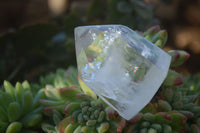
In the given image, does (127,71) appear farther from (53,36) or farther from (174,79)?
(53,36)

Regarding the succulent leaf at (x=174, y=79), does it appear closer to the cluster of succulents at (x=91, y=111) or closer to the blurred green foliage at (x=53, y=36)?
the cluster of succulents at (x=91, y=111)

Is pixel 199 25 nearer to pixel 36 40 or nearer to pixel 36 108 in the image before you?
pixel 36 40

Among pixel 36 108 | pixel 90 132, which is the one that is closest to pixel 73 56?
pixel 36 108

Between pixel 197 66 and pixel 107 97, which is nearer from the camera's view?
pixel 107 97

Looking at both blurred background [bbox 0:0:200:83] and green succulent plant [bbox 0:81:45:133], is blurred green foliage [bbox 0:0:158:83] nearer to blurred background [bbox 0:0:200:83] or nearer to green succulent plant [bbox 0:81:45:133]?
blurred background [bbox 0:0:200:83]

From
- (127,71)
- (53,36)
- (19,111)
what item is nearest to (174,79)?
(127,71)

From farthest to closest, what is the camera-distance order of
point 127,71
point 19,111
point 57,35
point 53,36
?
point 57,35, point 53,36, point 19,111, point 127,71

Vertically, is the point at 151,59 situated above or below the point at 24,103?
above
